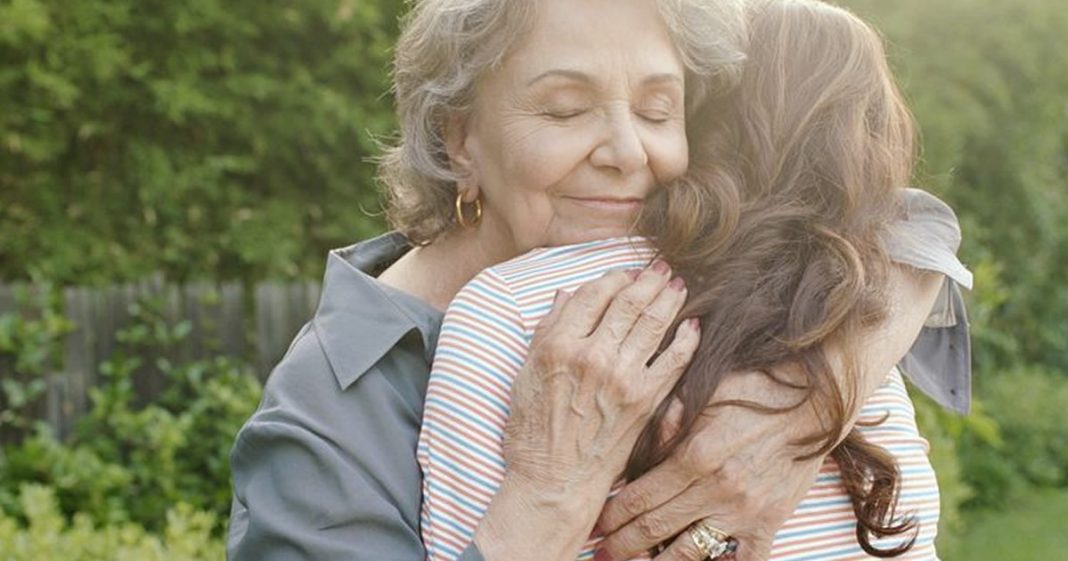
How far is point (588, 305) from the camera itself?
2047 mm

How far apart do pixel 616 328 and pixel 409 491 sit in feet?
1.19

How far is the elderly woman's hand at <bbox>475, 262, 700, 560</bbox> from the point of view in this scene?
2000 mm

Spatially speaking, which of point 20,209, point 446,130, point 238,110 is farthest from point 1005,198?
point 446,130

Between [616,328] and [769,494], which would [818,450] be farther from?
[616,328]

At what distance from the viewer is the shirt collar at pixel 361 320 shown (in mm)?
2168

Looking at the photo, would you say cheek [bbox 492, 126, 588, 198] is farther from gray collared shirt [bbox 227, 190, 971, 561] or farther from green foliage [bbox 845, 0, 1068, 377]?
green foliage [bbox 845, 0, 1068, 377]

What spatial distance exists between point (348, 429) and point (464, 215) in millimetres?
483

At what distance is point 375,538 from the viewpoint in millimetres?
2027

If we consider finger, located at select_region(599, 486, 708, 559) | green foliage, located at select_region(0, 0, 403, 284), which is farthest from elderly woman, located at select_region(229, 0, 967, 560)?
green foliage, located at select_region(0, 0, 403, 284)

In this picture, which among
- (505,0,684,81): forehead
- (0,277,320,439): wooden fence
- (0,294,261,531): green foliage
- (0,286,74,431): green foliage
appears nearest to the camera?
(505,0,684,81): forehead

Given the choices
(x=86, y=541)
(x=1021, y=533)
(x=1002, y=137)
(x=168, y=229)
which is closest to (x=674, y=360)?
(x=86, y=541)

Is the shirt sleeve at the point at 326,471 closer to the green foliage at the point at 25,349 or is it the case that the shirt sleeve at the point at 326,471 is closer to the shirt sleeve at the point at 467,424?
the shirt sleeve at the point at 467,424

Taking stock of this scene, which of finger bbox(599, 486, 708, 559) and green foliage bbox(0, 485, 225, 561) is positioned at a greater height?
finger bbox(599, 486, 708, 559)

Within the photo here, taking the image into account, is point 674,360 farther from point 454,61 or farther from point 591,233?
point 454,61
